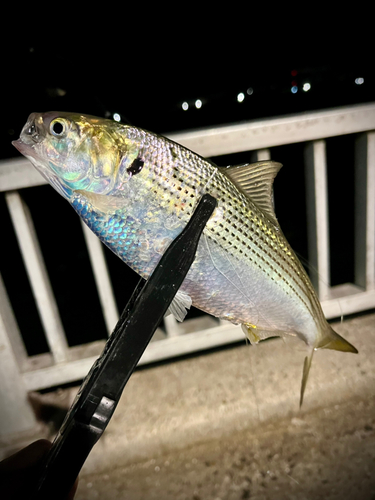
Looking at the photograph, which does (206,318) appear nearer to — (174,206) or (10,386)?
(10,386)

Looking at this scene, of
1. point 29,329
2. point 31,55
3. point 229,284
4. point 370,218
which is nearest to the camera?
point 229,284

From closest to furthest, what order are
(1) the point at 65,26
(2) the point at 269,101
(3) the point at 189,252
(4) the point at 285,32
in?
(3) the point at 189,252, (2) the point at 269,101, (1) the point at 65,26, (4) the point at 285,32

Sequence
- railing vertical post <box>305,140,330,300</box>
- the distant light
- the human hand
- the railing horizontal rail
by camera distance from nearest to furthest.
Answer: the human hand → the railing horizontal rail → railing vertical post <box>305,140,330,300</box> → the distant light

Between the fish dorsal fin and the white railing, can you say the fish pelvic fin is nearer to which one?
the fish dorsal fin

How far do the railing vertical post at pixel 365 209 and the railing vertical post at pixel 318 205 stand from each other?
0.25 metres

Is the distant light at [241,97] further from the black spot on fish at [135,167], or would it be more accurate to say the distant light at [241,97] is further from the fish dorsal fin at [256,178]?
the black spot on fish at [135,167]

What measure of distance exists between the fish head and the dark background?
1.26m

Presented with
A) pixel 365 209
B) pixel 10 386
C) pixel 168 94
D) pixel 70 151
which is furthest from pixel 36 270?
pixel 168 94

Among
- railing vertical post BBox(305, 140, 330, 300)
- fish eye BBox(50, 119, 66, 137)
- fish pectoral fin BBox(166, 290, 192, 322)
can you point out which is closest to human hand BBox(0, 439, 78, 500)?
fish pectoral fin BBox(166, 290, 192, 322)

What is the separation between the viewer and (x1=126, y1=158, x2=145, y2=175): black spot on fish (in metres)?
0.83

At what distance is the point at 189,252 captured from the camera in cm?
78

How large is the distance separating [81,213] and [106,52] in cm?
2670

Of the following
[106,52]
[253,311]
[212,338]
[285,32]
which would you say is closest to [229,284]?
[253,311]

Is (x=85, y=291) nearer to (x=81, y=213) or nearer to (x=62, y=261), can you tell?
(x=62, y=261)
